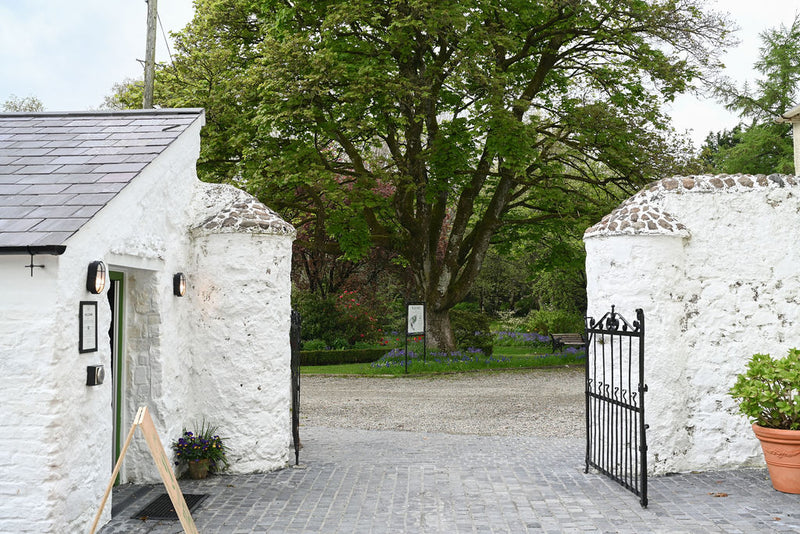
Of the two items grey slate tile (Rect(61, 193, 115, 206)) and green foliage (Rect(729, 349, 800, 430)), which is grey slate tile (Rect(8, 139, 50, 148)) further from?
green foliage (Rect(729, 349, 800, 430))

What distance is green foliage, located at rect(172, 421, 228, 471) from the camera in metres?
7.00

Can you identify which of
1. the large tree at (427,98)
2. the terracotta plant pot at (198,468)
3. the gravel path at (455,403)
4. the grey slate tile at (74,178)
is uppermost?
the large tree at (427,98)

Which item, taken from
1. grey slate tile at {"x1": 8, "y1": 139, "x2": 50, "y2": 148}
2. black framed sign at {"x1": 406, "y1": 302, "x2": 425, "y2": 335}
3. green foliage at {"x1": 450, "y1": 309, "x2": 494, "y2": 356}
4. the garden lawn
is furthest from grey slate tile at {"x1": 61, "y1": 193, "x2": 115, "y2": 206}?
green foliage at {"x1": 450, "y1": 309, "x2": 494, "y2": 356}

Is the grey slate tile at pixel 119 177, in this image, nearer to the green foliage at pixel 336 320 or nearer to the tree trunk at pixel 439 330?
the tree trunk at pixel 439 330

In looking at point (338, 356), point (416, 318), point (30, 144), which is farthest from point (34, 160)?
point (338, 356)

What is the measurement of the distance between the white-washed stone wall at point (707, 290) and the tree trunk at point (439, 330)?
37.5 feet

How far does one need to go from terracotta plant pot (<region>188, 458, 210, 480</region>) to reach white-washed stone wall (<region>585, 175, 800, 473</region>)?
15.1 feet

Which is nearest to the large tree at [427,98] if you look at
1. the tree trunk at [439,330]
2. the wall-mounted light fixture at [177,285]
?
the tree trunk at [439,330]

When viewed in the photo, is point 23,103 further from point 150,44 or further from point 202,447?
point 202,447

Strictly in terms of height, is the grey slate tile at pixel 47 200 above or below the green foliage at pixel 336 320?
above

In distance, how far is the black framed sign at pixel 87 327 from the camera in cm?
516

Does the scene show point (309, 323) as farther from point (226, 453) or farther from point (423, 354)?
point (226, 453)

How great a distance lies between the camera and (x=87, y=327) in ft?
17.2

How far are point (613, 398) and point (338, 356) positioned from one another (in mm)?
13786
